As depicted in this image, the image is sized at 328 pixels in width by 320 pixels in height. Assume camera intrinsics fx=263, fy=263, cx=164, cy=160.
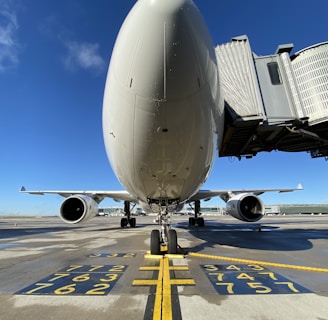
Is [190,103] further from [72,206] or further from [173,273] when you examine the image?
[72,206]

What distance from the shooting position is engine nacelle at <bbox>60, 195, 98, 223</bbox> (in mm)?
9562

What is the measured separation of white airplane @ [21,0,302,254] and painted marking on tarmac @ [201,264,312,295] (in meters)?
1.96

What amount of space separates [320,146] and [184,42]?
9.29 metres

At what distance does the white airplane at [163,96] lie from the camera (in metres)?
→ 3.51

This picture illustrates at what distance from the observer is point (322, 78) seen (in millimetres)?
8617

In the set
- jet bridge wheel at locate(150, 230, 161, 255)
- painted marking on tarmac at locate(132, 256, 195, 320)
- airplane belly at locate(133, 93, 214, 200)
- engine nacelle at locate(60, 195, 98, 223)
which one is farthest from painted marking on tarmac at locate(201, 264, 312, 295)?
engine nacelle at locate(60, 195, 98, 223)

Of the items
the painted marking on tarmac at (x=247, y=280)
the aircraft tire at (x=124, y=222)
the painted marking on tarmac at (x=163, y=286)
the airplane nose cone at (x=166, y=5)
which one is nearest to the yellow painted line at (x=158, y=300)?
the painted marking on tarmac at (x=163, y=286)

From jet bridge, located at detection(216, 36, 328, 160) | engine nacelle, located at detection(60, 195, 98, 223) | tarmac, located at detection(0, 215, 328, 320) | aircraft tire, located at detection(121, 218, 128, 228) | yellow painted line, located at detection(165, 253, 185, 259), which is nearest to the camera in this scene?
tarmac, located at detection(0, 215, 328, 320)

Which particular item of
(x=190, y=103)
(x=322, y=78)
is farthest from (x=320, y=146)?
(x=190, y=103)

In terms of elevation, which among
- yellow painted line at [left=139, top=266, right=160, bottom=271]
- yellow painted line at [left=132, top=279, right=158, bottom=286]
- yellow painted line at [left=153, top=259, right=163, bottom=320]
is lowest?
yellow painted line at [left=153, top=259, right=163, bottom=320]

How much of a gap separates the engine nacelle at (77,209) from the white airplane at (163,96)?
4.67 metres

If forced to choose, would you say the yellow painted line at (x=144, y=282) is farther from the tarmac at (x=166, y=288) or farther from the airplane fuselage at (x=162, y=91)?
the airplane fuselage at (x=162, y=91)

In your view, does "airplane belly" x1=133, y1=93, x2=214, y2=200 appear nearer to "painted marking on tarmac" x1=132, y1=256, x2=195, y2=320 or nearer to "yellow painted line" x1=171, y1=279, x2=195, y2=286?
"painted marking on tarmac" x1=132, y1=256, x2=195, y2=320

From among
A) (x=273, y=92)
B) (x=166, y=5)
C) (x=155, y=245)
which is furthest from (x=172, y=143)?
(x=273, y=92)
